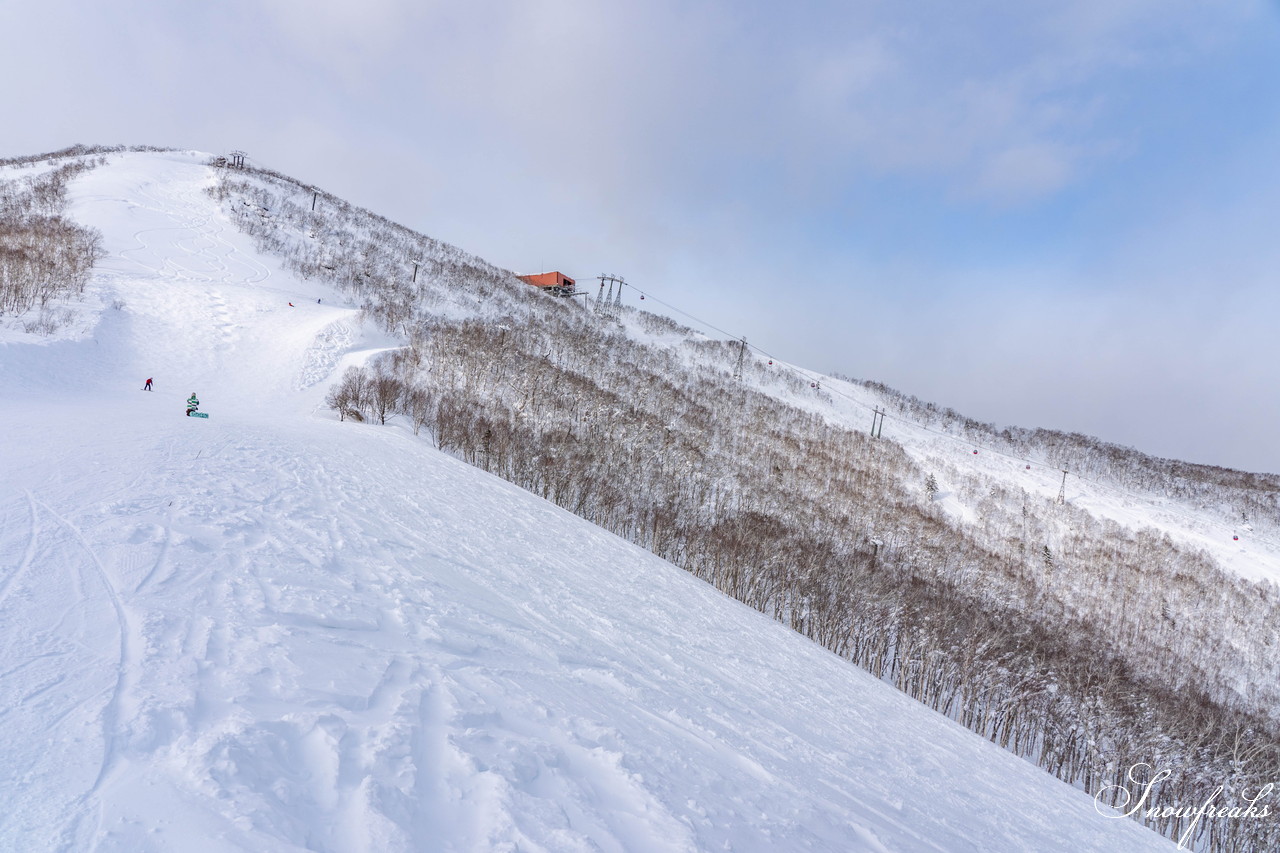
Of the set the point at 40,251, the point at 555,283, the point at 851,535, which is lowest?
the point at 851,535

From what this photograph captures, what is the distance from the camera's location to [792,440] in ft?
152

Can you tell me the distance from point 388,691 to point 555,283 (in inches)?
2742

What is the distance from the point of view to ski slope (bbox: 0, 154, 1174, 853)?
291 centimetres

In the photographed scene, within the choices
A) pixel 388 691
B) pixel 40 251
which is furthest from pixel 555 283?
pixel 388 691

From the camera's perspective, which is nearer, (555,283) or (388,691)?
(388,691)

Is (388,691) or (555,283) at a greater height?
(555,283)

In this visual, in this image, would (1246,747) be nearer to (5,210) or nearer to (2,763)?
(2,763)

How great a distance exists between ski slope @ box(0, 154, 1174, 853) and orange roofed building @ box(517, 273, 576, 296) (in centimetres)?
5882

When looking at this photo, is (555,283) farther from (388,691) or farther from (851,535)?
(388,691)

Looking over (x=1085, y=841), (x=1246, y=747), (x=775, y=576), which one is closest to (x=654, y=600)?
(x=1085, y=841)

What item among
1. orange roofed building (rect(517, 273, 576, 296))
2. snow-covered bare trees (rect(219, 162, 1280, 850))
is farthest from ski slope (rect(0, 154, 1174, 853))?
orange roofed building (rect(517, 273, 576, 296))

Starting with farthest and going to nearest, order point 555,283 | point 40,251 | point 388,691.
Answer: point 555,283
point 40,251
point 388,691

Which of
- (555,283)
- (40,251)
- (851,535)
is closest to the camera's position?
(40,251)

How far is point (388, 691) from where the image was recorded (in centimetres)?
414
